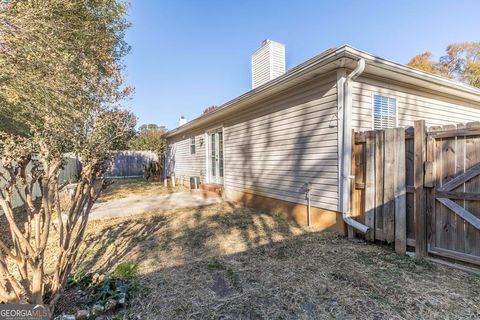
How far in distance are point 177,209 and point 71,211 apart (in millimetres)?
4454

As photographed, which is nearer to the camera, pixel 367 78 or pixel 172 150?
pixel 367 78

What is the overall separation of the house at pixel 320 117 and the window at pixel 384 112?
0.02m

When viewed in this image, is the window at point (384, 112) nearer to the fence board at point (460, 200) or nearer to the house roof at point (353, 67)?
the house roof at point (353, 67)

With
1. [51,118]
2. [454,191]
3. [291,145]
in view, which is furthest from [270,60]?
[51,118]

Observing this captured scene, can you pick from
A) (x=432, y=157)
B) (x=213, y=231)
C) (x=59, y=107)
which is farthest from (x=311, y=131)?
(x=59, y=107)

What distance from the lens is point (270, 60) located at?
7.44 meters

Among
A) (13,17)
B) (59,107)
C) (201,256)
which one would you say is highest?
(13,17)

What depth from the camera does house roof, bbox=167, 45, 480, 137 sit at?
3.83 metres

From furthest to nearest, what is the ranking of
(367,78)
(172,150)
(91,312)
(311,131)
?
1. (172,150)
2. (311,131)
3. (367,78)
4. (91,312)

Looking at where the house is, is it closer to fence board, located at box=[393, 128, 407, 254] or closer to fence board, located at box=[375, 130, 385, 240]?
fence board, located at box=[375, 130, 385, 240]

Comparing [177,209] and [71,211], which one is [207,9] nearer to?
[177,209]

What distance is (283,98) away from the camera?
18.2ft

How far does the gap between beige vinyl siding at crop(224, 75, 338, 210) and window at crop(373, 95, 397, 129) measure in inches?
39.6

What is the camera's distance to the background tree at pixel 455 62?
17.8 meters
